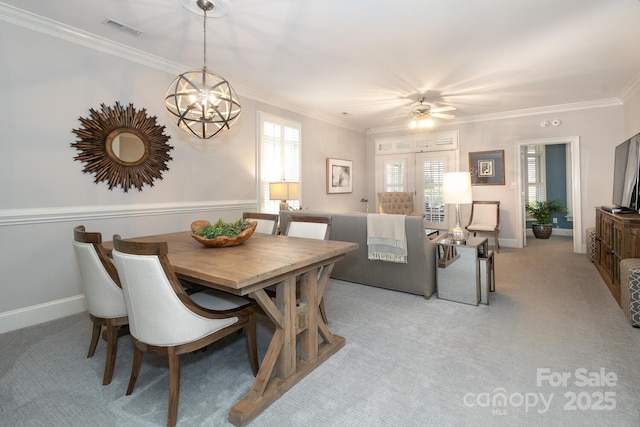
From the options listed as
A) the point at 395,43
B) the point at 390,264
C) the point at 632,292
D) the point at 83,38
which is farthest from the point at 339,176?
the point at 632,292

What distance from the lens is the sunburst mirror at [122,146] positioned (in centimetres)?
311

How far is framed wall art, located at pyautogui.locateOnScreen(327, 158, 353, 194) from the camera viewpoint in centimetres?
642

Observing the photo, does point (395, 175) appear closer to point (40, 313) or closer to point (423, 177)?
point (423, 177)

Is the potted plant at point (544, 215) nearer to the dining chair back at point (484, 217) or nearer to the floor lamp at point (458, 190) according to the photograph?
the dining chair back at point (484, 217)

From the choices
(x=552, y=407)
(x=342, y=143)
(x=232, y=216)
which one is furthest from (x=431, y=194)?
(x=552, y=407)

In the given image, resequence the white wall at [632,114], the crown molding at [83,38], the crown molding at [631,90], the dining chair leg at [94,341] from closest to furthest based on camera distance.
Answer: the dining chair leg at [94,341], the crown molding at [83,38], the crown molding at [631,90], the white wall at [632,114]

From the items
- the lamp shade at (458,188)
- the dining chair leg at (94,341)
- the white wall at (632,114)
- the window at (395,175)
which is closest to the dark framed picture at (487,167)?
the window at (395,175)

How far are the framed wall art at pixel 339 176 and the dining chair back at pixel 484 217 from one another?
8.23ft

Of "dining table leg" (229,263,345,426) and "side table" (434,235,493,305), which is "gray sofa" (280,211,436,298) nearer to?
A: "side table" (434,235,493,305)

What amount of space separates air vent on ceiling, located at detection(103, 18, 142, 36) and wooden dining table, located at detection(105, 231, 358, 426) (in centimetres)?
206

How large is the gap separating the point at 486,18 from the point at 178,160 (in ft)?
11.3

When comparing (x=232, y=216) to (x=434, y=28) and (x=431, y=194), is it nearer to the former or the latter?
(x=434, y=28)

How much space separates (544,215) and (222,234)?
24.0 feet

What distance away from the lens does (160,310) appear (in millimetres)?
1532
